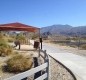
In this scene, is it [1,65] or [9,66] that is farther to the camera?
[1,65]

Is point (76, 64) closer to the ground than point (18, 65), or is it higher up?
closer to the ground

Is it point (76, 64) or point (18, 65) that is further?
point (76, 64)

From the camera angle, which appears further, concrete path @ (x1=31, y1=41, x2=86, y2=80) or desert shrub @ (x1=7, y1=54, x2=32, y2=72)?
desert shrub @ (x1=7, y1=54, x2=32, y2=72)

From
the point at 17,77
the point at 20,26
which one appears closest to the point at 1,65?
the point at 17,77

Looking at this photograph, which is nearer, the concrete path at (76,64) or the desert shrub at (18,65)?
the concrete path at (76,64)

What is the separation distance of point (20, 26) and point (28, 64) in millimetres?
13571

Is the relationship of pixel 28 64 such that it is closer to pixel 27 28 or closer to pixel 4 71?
pixel 4 71

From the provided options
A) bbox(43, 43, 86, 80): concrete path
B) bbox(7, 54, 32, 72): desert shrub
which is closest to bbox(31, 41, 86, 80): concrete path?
bbox(43, 43, 86, 80): concrete path

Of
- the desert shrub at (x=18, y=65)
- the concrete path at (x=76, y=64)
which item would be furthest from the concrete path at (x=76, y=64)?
the desert shrub at (x=18, y=65)

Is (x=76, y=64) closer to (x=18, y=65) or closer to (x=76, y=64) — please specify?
(x=76, y=64)

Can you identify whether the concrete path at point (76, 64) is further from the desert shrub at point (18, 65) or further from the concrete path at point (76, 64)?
the desert shrub at point (18, 65)

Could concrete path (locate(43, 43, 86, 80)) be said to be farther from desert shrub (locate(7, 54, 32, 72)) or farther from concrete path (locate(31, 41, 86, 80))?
desert shrub (locate(7, 54, 32, 72))

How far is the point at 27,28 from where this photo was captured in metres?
28.5

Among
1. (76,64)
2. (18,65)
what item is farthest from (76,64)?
(18,65)
